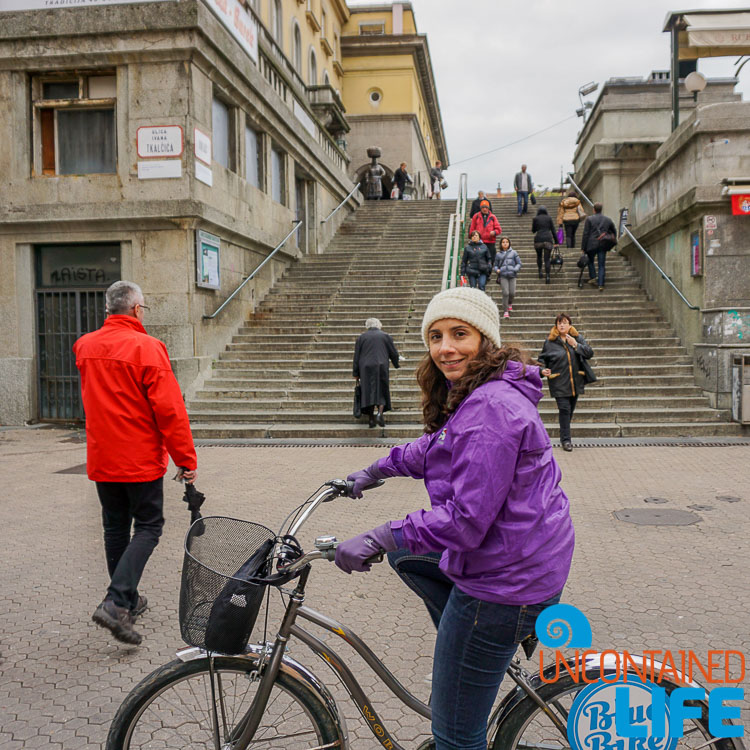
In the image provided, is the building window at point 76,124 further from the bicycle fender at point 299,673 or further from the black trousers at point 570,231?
the bicycle fender at point 299,673

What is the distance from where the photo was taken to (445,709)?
2.05 metres

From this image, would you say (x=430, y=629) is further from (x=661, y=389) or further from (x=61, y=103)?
(x=61, y=103)

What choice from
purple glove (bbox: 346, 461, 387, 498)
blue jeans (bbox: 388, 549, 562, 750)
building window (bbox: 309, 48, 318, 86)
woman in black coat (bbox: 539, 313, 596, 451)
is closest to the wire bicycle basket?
purple glove (bbox: 346, 461, 387, 498)

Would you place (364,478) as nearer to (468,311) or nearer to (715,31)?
(468,311)

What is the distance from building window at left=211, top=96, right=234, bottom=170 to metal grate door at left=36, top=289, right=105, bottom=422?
3.63 metres

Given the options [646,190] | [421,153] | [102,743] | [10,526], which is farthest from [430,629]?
[421,153]

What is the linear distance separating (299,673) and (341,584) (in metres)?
2.61

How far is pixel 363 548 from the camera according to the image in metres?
1.94

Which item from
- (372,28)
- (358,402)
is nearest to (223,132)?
(358,402)

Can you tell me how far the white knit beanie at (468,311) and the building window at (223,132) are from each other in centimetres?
1276

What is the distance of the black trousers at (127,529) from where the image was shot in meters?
3.86

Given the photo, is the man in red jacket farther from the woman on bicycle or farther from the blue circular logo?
the blue circular logo

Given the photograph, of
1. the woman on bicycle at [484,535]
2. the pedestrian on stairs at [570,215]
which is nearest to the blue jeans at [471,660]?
the woman on bicycle at [484,535]

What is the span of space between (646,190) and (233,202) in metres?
8.52
